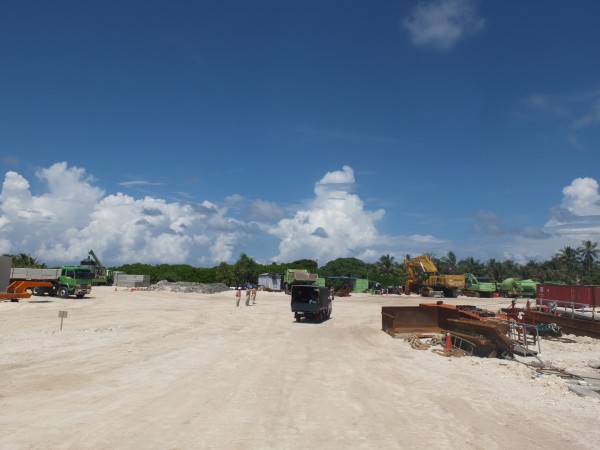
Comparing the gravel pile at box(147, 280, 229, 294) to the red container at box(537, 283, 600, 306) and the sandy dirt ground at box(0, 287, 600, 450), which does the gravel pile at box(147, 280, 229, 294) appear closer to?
the sandy dirt ground at box(0, 287, 600, 450)

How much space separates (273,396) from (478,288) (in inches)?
2386

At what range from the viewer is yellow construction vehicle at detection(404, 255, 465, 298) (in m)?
61.7

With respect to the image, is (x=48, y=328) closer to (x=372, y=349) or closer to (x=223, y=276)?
(x=372, y=349)

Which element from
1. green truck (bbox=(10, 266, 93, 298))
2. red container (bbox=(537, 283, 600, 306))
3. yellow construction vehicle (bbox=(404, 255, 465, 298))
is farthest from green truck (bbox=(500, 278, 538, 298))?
green truck (bbox=(10, 266, 93, 298))

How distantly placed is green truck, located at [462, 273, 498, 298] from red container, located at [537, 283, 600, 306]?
117ft

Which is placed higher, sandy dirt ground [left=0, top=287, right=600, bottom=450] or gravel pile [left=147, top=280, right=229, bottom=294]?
gravel pile [left=147, top=280, right=229, bottom=294]

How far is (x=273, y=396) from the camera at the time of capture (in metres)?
10.7

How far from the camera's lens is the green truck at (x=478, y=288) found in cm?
6456

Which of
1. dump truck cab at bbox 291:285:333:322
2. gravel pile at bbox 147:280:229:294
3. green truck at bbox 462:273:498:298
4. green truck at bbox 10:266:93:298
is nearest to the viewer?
dump truck cab at bbox 291:285:333:322

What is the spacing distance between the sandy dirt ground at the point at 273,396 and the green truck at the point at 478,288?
46.1m

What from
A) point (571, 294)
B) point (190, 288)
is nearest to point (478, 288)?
point (571, 294)

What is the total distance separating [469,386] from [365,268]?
360ft

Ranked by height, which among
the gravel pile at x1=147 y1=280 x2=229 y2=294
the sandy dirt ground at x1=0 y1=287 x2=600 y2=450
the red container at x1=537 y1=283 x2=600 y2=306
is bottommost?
the sandy dirt ground at x1=0 y1=287 x2=600 y2=450

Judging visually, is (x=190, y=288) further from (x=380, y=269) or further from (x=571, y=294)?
(x=380, y=269)
